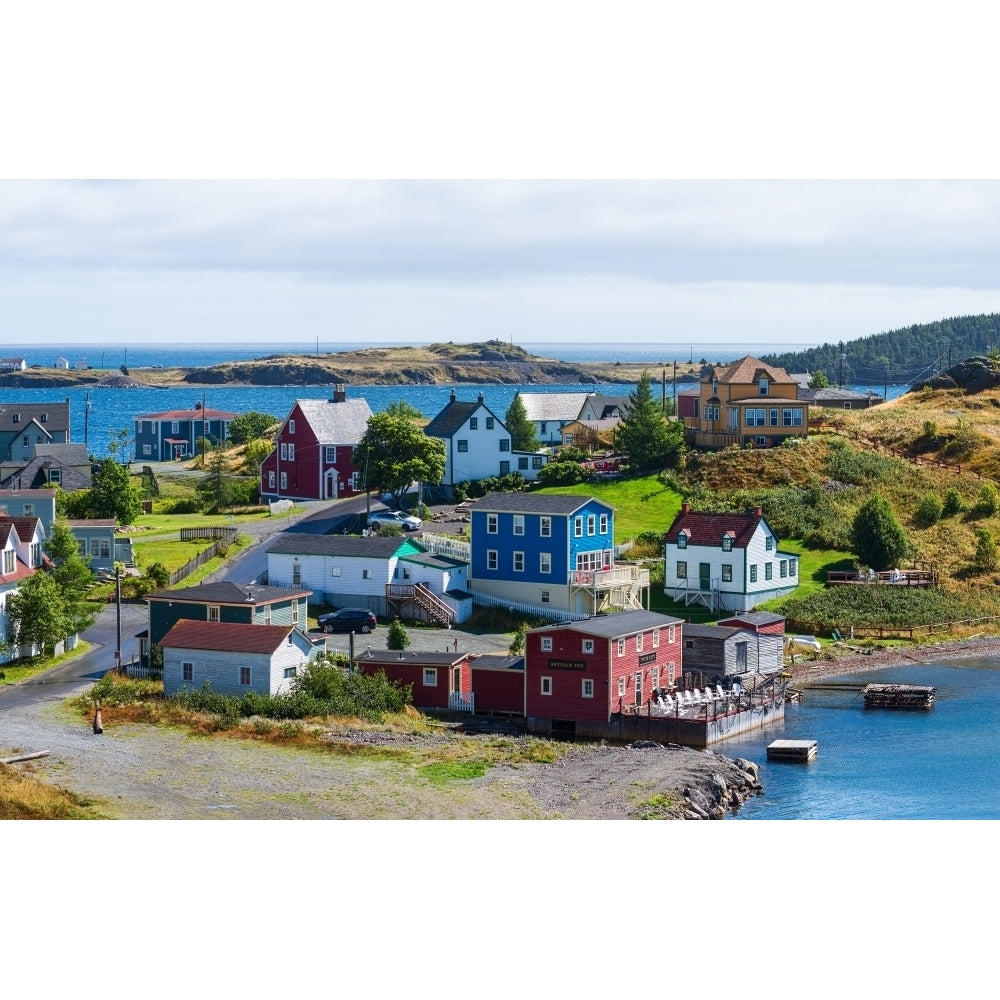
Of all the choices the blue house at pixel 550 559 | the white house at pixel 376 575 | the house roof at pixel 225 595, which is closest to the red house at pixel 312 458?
the white house at pixel 376 575

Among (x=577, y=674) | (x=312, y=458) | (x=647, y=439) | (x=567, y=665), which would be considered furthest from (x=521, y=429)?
(x=577, y=674)

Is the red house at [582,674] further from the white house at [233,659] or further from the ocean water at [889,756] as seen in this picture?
the white house at [233,659]

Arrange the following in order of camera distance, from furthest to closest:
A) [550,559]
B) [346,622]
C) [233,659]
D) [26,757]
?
1. [550,559]
2. [346,622]
3. [233,659]
4. [26,757]

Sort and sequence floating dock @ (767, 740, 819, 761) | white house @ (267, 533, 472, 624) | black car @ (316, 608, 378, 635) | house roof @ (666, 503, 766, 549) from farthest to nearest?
1. house roof @ (666, 503, 766, 549)
2. white house @ (267, 533, 472, 624)
3. black car @ (316, 608, 378, 635)
4. floating dock @ (767, 740, 819, 761)

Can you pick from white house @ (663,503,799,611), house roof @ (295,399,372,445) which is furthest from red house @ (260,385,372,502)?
white house @ (663,503,799,611)

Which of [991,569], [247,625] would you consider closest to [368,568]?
Answer: [247,625]

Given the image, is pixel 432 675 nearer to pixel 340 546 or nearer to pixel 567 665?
pixel 567 665

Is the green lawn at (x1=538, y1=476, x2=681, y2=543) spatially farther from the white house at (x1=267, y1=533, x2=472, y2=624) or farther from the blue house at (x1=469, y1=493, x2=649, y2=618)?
the white house at (x1=267, y1=533, x2=472, y2=624)
